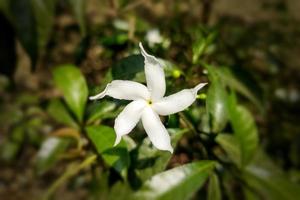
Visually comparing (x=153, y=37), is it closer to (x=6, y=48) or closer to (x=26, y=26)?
(x=26, y=26)

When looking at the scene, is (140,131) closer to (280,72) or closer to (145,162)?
(145,162)

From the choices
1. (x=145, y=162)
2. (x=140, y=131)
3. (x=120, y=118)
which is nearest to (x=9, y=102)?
(x=140, y=131)

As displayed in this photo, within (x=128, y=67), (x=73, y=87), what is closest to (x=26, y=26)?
(x=73, y=87)

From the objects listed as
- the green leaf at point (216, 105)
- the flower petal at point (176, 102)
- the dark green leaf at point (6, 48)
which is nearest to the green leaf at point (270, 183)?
the green leaf at point (216, 105)

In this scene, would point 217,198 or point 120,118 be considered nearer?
point 120,118

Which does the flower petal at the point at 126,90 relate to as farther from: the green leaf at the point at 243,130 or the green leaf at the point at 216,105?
the green leaf at the point at 243,130

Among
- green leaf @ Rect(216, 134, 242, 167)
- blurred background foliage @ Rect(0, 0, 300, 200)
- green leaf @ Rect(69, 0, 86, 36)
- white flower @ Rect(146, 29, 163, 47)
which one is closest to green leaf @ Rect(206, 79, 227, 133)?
blurred background foliage @ Rect(0, 0, 300, 200)

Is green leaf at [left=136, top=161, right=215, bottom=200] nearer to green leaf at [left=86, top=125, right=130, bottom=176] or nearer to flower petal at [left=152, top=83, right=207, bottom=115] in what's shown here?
green leaf at [left=86, top=125, right=130, bottom=176]
